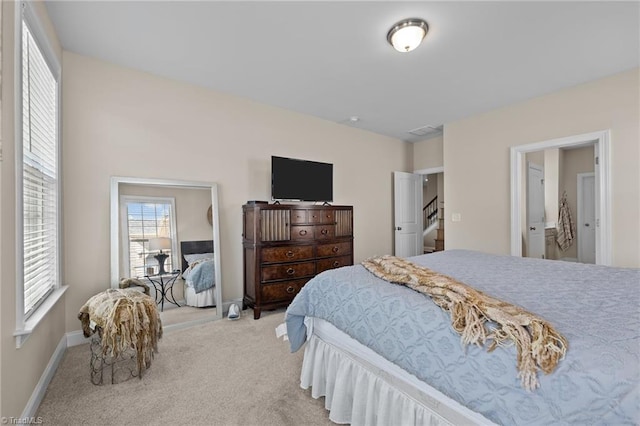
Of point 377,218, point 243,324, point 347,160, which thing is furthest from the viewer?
point 377,218

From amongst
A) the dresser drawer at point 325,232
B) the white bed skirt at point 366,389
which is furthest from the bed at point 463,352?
the dresser drawer at point 325,232

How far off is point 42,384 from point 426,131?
540cm

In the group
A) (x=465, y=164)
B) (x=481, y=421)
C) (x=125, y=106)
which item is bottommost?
(x=481, y=421)

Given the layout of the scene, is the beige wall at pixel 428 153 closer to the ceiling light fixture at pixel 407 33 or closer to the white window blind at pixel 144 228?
the ceiling light fixture at pixel 407 33

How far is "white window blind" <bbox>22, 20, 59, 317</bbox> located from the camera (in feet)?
5.91

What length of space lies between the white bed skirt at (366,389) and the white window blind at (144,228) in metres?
1.99

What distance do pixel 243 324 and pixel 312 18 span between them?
2.92 m

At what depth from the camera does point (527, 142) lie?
12.3 feet

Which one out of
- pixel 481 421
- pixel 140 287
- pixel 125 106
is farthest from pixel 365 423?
pixel 125 106

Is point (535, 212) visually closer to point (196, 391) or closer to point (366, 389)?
point (366, 389)

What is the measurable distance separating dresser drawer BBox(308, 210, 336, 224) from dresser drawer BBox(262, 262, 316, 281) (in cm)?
56

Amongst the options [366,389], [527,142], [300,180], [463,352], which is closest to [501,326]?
[463,352]

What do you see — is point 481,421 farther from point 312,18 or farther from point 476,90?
point 476,90

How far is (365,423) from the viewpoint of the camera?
4.82 ft
